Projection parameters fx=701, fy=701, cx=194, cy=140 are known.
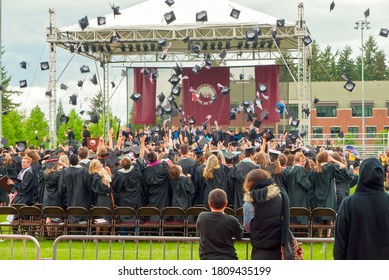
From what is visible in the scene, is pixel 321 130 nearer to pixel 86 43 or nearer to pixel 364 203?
pixel 86 43

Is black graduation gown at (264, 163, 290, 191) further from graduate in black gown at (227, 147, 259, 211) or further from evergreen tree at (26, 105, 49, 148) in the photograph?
evergreen tree at (26, 105, 49, 148)

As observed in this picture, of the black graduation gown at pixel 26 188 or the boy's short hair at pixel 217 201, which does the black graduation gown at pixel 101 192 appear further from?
the boy's short hair at pixel 217 201

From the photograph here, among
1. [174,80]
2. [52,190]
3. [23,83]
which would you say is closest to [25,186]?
[52,190]

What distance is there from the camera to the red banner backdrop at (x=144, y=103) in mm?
34000

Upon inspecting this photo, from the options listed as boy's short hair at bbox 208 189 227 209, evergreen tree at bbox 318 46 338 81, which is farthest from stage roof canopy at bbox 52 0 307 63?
evergreen tree at bbox 318 46 338 81

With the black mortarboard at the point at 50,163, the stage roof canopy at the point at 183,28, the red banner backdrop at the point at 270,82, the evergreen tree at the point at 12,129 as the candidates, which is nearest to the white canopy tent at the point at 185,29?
the stage roof canopy at the point at 183,28

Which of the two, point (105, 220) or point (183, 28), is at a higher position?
point (183, 28)

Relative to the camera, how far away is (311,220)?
11.8m

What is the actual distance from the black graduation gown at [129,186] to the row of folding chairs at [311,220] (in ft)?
9.22

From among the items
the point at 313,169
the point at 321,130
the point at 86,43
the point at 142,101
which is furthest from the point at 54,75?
the point at 321,130

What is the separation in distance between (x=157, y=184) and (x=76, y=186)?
1461mm

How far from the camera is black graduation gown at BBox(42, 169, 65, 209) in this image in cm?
1291

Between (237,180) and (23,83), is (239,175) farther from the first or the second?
(23,83)
